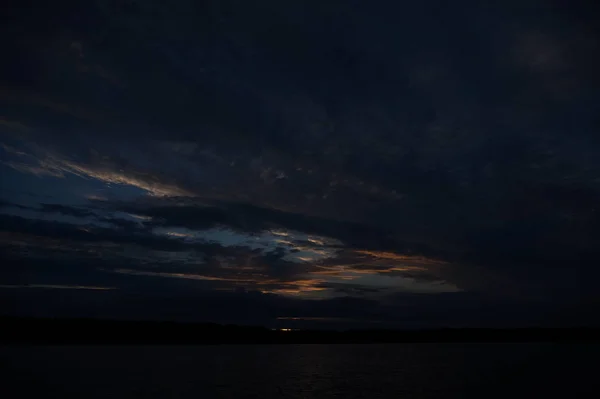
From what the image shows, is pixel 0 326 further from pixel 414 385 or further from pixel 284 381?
pixel 414 385

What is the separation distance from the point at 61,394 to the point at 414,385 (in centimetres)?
3759

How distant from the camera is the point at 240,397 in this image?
4572 cm

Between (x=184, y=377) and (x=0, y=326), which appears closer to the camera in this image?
(x=184, y=377)

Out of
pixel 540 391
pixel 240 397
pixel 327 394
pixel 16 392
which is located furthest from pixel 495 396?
pixel 16 392

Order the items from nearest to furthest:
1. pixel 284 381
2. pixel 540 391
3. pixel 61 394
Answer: pixel 61 394 → pixel 540 391 → pixel 284 381

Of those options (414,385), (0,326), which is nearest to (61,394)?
(414,385)

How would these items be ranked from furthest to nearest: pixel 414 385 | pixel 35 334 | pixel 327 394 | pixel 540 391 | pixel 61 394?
pixel 35 334
pixel 414 385
pixel 540 391
pixel 327 394
pixel 61 394

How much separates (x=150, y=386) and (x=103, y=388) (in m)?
4.84

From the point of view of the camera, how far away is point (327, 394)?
160ft

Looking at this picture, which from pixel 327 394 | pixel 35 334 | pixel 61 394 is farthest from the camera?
pixel 35 334

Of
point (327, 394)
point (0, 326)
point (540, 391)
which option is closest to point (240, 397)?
point (327, 394)

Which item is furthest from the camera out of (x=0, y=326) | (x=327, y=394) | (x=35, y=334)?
(x=35, y=334)

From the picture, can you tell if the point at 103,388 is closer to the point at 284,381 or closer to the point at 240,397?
the point at 240,397

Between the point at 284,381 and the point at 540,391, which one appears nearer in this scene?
the point at 540,391
